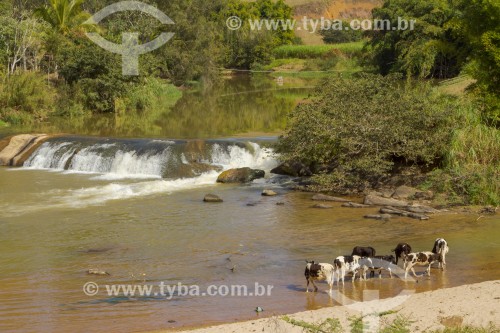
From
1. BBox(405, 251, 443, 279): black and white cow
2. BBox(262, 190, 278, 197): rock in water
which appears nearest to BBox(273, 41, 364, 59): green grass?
BBox(262, 190, 278, 197): rock in water

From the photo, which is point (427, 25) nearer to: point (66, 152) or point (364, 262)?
point (66, 152)

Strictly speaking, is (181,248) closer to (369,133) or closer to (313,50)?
(369,133)

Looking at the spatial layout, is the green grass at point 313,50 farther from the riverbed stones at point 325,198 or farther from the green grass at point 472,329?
the green grass at point 472,329

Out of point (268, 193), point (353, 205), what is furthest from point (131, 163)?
point (353, 205)

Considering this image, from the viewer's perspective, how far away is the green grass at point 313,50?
76938 millimetres

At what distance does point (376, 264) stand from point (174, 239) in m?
5.43

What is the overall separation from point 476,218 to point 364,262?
582cm

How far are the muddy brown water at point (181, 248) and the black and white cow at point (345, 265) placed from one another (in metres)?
0.21

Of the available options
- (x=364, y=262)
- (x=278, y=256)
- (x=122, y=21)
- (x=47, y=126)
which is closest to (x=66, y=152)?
(x=47, y=126)

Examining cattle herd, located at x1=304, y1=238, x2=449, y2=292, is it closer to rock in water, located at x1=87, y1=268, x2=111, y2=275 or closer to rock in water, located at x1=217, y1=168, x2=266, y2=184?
rock in water, located at x1=87, y1=268, x2=111, y2=275

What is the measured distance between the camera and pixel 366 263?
43.3 ft

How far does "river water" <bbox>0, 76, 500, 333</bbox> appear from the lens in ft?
40.0

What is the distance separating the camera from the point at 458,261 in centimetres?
1443

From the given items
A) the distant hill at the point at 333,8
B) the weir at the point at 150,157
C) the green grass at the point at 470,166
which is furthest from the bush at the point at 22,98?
the distant hill at the point at 333,8
